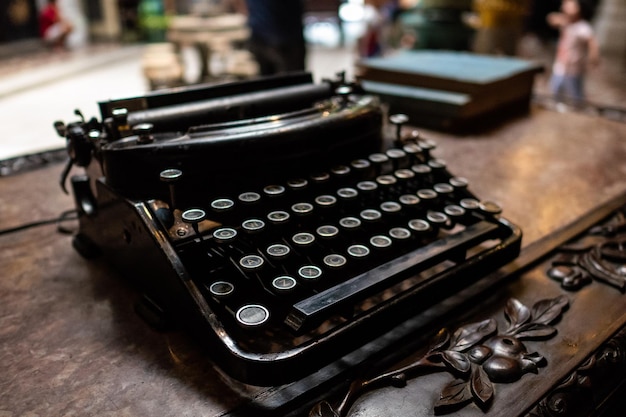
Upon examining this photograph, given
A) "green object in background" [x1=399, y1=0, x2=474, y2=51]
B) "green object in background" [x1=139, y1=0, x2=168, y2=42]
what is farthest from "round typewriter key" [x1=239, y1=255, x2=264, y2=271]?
"green object in background" [x1=139, y1=0, x2=168, y2=42]

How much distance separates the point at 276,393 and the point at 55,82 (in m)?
5.76

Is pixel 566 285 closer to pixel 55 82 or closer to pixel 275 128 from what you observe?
pixel 275 128

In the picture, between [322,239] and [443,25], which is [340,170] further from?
[443,25]

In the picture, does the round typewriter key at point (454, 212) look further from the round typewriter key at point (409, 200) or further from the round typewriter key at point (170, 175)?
the round typewriter key at point (170, 175)

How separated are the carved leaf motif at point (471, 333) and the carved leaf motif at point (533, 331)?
40 mm

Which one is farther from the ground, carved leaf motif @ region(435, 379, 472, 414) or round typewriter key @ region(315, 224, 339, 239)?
round typewriter key @ region(315, 224, 339, 239)

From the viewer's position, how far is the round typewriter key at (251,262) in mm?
840

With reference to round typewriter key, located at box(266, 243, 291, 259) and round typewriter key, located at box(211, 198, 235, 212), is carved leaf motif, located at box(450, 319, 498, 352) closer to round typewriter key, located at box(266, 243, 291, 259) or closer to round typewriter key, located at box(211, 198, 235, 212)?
round typewriter key, located at box(266, 243, 291, 259)

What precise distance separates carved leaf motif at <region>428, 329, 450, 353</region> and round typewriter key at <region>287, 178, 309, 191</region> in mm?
375

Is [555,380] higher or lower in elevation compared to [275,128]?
lower

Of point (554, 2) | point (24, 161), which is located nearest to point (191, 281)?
point (24, 161)

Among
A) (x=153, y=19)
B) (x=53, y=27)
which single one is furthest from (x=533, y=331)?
(x=153, y=19)

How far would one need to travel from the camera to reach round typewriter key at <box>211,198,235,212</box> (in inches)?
36.0

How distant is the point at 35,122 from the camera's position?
3846mm
